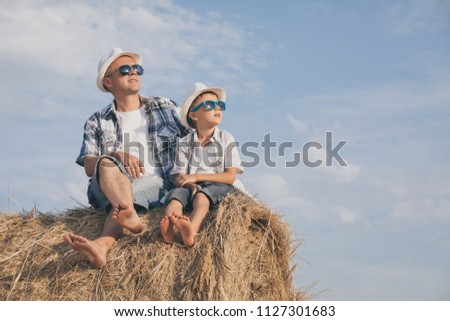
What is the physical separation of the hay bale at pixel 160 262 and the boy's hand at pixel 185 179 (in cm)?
31

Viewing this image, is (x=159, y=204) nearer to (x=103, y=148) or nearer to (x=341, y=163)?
(x=103, y=148)

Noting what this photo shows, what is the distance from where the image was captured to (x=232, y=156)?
249 inches

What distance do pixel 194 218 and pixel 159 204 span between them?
0.64m

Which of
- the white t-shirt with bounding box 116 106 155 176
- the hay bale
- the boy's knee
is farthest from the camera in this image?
the white t-shirt with bounding box 116 106 155 176

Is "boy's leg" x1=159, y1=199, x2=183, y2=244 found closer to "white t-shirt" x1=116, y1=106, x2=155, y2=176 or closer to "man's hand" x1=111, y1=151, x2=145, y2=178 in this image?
"man's hand" x1=111, y1=151, x2=145, y2=178

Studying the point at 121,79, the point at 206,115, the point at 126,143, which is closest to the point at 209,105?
the point at 206,115

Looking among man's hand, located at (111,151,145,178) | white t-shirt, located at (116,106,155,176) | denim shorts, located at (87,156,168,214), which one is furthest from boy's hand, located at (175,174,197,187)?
white t-shirt, located at (116,106,155,176)

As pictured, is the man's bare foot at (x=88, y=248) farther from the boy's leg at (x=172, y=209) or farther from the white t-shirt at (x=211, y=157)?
the white t-shirt at (x=211, y=157)

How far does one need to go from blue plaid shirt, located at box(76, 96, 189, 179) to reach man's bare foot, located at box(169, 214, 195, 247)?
123 centimetres

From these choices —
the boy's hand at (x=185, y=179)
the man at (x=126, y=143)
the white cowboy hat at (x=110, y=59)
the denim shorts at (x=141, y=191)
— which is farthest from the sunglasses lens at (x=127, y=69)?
the boy's hand at (x=185, y=179)

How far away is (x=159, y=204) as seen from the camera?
632 cm

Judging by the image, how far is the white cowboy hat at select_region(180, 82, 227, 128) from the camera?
655cm

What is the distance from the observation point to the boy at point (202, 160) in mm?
5938
